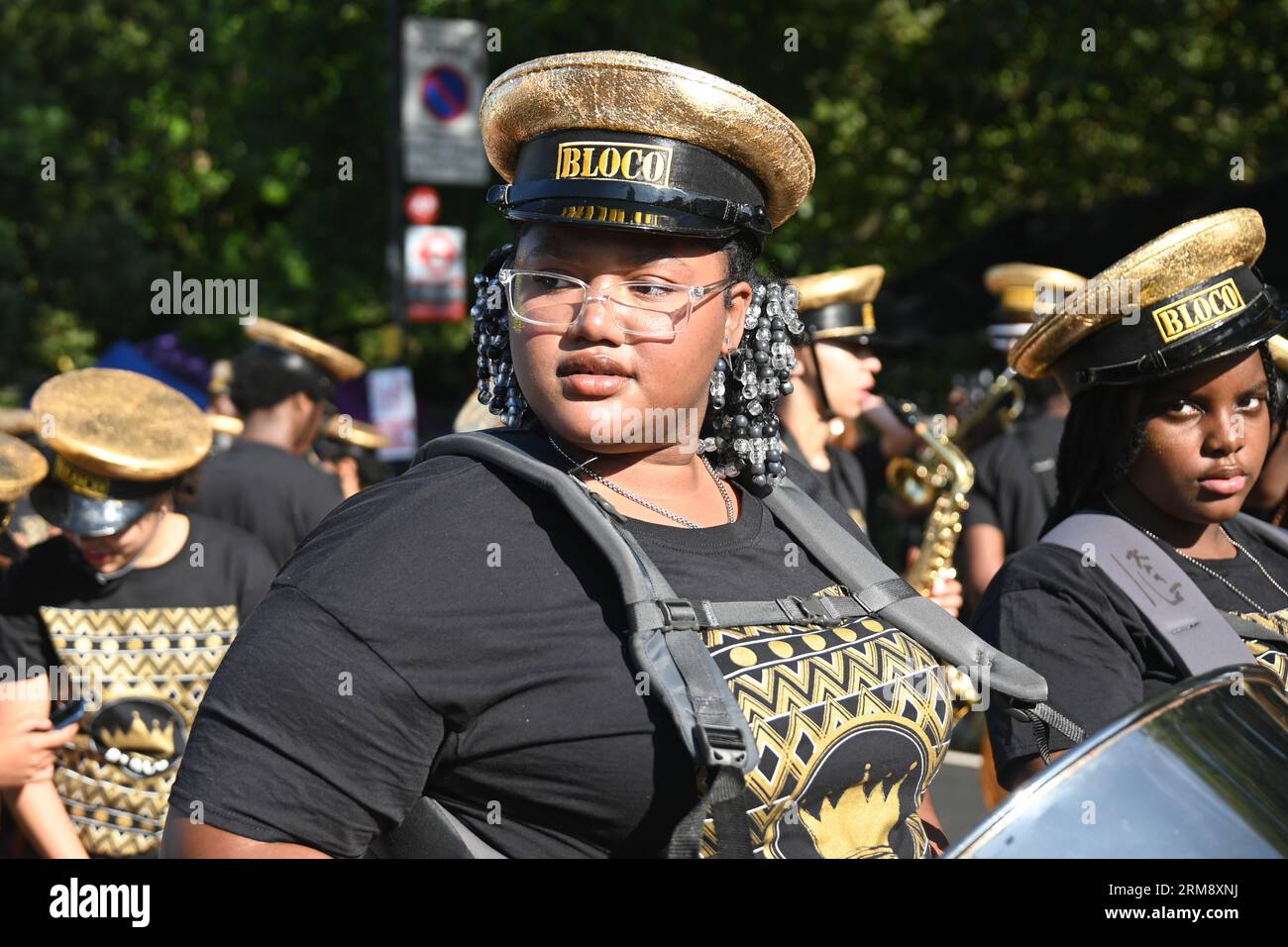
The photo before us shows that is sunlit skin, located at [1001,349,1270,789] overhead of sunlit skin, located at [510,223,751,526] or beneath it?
beneath

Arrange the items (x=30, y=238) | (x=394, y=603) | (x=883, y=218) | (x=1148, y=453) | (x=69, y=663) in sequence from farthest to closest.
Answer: (x=30, y=238) < (x=883, y=218) < (x=69, y=663) < (x=1148, y=453) < (x=394, y=603)

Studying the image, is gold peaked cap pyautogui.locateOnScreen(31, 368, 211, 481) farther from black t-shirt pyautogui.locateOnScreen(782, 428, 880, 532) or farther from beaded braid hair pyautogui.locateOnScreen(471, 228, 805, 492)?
black t-shirt pyautogui.locateOnScreen(782, 428, 880, 532)

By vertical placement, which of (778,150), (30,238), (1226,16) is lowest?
(30,238)

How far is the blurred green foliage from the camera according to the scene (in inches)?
486

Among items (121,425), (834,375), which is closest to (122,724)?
(121,425)

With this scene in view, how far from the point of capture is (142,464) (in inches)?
170

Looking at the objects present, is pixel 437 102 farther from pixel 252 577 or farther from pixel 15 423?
pixel 252 577

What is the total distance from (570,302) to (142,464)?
2581 mm

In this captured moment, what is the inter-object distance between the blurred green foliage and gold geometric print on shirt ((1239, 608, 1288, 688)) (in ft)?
28.6

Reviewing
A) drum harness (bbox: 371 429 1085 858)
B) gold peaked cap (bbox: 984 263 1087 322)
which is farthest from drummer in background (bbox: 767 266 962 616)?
drum harness (bbox: 371 429 1085 858)

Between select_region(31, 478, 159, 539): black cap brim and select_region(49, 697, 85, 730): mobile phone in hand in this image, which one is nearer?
select_region(49, 697, 85, 730): mobile phone in hand

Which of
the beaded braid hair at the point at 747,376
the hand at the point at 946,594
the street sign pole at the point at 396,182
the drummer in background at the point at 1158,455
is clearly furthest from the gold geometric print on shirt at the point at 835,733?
the street sign pole at the point at 396,182
